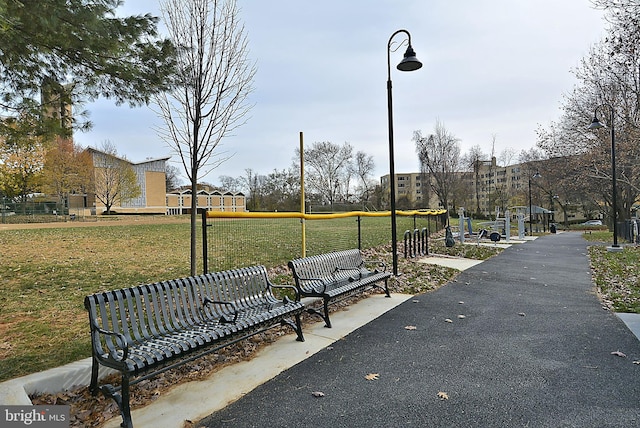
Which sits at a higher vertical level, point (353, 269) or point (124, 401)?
point (353, 269)

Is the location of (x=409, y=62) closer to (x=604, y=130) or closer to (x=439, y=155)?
(x=604, y=130)

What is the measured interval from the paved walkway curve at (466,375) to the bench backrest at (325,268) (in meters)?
1.04

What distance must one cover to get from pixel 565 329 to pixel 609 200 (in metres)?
31.0

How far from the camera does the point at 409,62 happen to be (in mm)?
7445

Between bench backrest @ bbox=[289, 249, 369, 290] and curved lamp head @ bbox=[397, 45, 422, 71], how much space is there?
380 centimetres

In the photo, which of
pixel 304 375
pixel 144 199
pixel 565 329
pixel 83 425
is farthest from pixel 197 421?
pixel 144 199

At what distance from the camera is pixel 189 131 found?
5676 mm

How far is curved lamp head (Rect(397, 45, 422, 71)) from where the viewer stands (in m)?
7.43

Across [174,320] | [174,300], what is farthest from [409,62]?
[174,320]

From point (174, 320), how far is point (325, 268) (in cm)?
295

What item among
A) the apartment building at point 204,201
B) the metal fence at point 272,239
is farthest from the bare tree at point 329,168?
the metal fence at point 272,239

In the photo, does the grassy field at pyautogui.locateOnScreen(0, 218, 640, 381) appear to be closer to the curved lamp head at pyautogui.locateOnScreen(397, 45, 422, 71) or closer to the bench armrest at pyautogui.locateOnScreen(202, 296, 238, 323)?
the bench armrest at pyautogui.locateOnScreen(202, 296, 238, 323)

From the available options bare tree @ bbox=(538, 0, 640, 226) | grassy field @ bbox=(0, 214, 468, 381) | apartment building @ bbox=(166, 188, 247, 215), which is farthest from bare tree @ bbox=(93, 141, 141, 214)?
bare tree @ bbox=(538, 0, 640, 226)

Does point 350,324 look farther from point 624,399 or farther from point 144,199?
point 144,199
